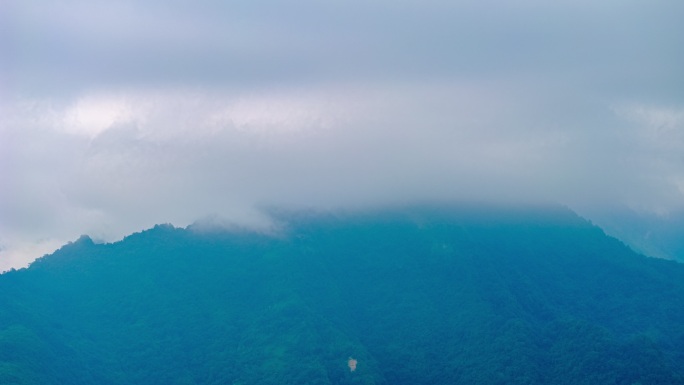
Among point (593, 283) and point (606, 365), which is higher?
point (593, 283)

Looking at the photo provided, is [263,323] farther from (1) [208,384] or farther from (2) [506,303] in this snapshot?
(2) [506,303]

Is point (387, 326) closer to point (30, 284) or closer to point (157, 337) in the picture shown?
point (157, 337)

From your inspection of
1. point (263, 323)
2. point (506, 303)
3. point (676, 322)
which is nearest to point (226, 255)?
point (263, 323)

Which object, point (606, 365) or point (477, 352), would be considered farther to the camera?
point (477, 352)

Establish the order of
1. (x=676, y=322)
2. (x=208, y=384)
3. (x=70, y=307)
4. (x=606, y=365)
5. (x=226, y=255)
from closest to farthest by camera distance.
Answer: (x=606, y=365) → (x=208, y=384) → (x=676, y=322) → (x=70, y=307) → (x=226, y=255)

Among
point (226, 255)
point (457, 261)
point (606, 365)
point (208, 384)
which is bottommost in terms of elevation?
point (606, 365)

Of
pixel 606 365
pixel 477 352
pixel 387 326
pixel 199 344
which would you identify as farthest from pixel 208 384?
pixel 606 365

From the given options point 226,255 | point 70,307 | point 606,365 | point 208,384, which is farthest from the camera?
point 226,255
